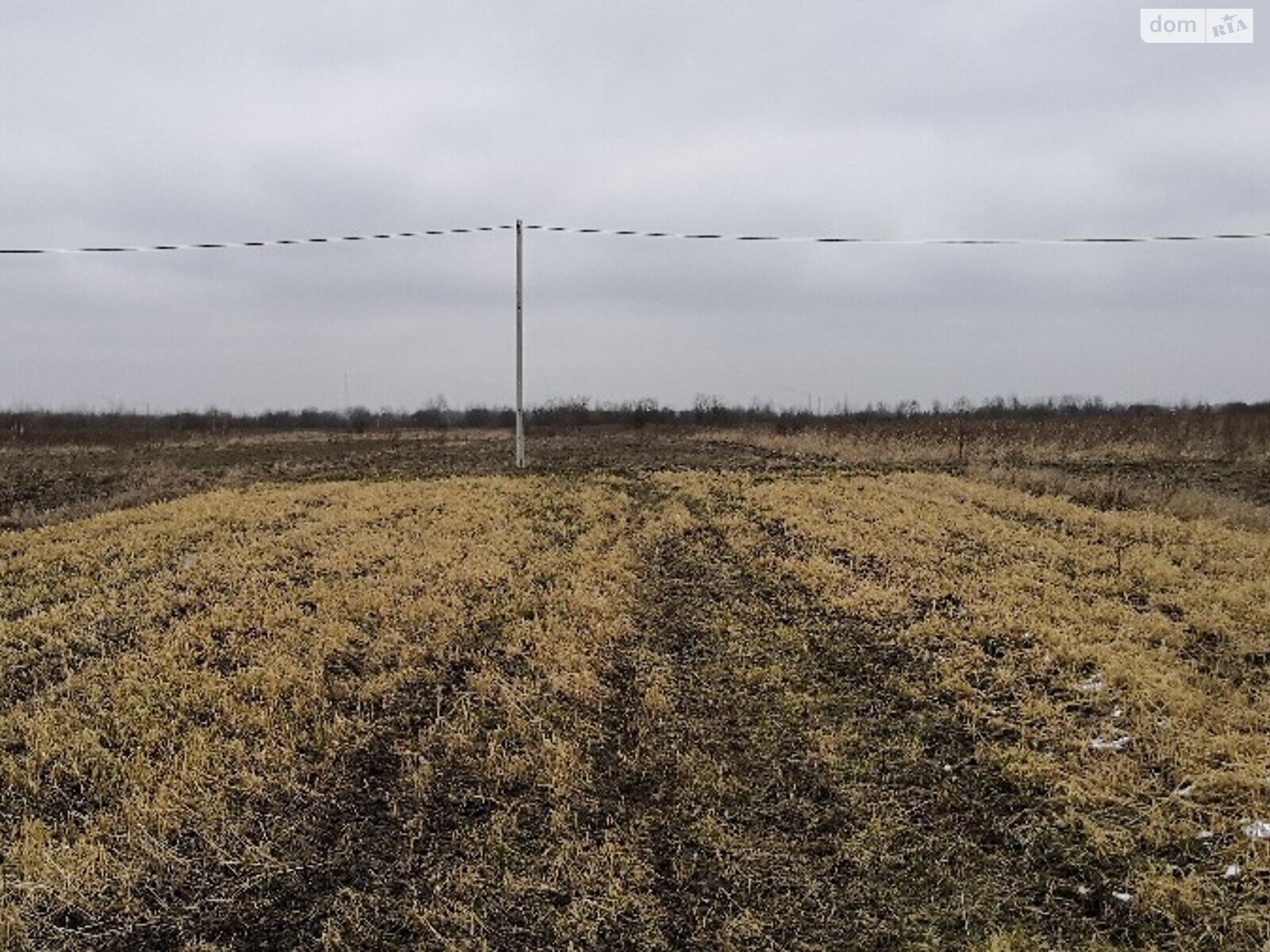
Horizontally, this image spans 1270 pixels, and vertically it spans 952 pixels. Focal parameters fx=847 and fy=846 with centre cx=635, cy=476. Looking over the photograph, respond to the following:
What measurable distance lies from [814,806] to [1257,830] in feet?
7.73

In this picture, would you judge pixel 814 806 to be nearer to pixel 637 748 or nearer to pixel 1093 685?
pixel 637 748

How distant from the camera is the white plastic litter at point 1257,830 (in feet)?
14.9

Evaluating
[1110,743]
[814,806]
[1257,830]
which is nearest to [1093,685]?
[1110,743]

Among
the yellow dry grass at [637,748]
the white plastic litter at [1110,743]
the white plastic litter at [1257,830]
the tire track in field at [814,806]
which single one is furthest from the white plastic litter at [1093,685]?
the white plastic litter at [1257,830]

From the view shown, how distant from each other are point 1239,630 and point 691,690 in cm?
506

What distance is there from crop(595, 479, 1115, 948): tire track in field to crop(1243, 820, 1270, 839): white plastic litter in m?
0.85

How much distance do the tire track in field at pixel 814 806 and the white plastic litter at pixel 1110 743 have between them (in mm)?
765

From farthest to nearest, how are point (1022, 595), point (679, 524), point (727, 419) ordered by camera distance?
point (727, 419)
point (679, 524)
point (1022, 595)

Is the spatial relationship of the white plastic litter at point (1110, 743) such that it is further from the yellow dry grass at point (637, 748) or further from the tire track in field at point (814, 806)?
the tire track in field at point (814, 806)

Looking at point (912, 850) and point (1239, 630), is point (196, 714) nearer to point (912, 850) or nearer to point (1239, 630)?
point (912, 850)

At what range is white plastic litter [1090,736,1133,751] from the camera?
5.59 metres

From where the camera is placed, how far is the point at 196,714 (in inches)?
251

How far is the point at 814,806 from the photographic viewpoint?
5.25 metres

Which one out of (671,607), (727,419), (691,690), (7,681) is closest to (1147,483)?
(671,607)
